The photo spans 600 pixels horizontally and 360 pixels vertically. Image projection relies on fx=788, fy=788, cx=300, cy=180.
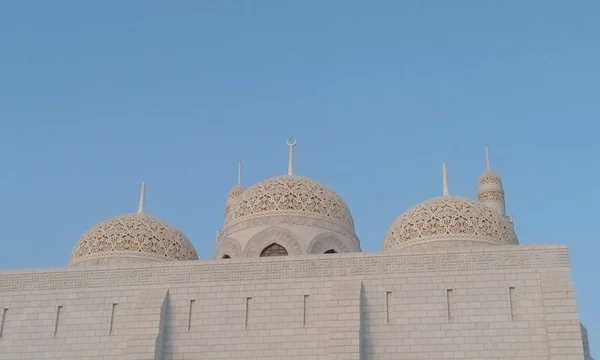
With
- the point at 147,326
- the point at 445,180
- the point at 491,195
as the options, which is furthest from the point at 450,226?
the point at 491,195

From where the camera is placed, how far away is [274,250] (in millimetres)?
18688

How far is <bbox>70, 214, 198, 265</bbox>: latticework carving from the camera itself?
18375 mm

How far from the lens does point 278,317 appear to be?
14.8m

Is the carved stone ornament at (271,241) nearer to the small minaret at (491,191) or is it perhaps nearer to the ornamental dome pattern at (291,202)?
the ornamental dome pattern at (291,202)

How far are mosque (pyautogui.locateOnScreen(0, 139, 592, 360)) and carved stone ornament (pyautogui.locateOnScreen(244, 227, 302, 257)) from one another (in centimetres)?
297

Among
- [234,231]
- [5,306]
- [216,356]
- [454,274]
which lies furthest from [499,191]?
[5,306]

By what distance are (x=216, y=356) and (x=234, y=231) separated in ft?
16.6

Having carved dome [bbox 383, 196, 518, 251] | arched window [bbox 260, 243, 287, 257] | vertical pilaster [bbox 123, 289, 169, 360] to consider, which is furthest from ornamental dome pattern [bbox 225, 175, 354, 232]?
vertical pilaster [bbox 123, 289, 169, 360]

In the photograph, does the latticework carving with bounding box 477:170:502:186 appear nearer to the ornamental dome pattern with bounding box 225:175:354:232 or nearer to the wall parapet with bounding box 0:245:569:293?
the ornamental dome pattern with bounding box 225:175:354:232

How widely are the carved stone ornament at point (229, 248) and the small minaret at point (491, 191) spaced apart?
36.7 ft

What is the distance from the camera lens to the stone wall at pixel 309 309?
14.0 metres

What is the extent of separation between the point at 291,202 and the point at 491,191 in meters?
10.7

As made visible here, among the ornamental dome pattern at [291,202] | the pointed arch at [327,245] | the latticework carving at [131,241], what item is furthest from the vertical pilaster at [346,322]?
the latticework carving at [131,241]

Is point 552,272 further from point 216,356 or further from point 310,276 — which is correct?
point 216,356
